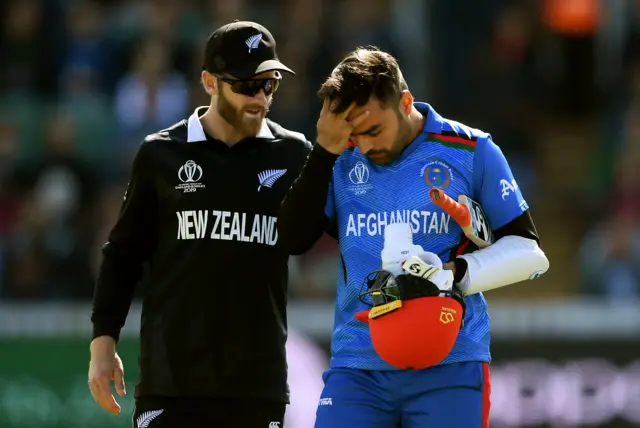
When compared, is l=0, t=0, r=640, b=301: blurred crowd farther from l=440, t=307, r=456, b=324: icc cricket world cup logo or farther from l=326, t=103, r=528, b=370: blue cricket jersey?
l=440, t=307, r=456, b=324: icc cricket world cup logo

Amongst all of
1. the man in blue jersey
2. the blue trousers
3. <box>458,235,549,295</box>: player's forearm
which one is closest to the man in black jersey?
the man in blue jersey

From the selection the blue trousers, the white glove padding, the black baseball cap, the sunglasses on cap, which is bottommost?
the blue trousers

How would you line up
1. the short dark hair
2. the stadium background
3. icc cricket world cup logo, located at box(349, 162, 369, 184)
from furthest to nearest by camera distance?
the stadium background
icc cricket world cup logo, located at box(349, 162, 369, 184)
the short dark hair

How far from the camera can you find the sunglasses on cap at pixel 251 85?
541 centimetres

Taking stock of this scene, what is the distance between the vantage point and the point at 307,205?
191 inches

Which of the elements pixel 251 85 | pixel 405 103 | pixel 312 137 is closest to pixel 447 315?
pixel 405 103

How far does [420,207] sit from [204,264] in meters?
1.03

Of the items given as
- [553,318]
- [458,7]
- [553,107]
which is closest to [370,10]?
[458,7]

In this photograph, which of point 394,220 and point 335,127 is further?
point 394,220

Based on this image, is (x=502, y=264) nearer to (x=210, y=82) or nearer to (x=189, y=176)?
(x=189, y=176)

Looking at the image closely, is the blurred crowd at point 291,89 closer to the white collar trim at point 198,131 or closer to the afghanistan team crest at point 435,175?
the white collar trim at point 198,131

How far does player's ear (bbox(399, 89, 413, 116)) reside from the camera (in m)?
4.89

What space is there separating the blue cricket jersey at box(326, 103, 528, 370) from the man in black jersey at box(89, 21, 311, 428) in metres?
0.46

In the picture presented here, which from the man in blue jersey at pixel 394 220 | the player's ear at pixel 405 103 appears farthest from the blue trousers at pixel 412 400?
the player's ear at pixel 405 103
